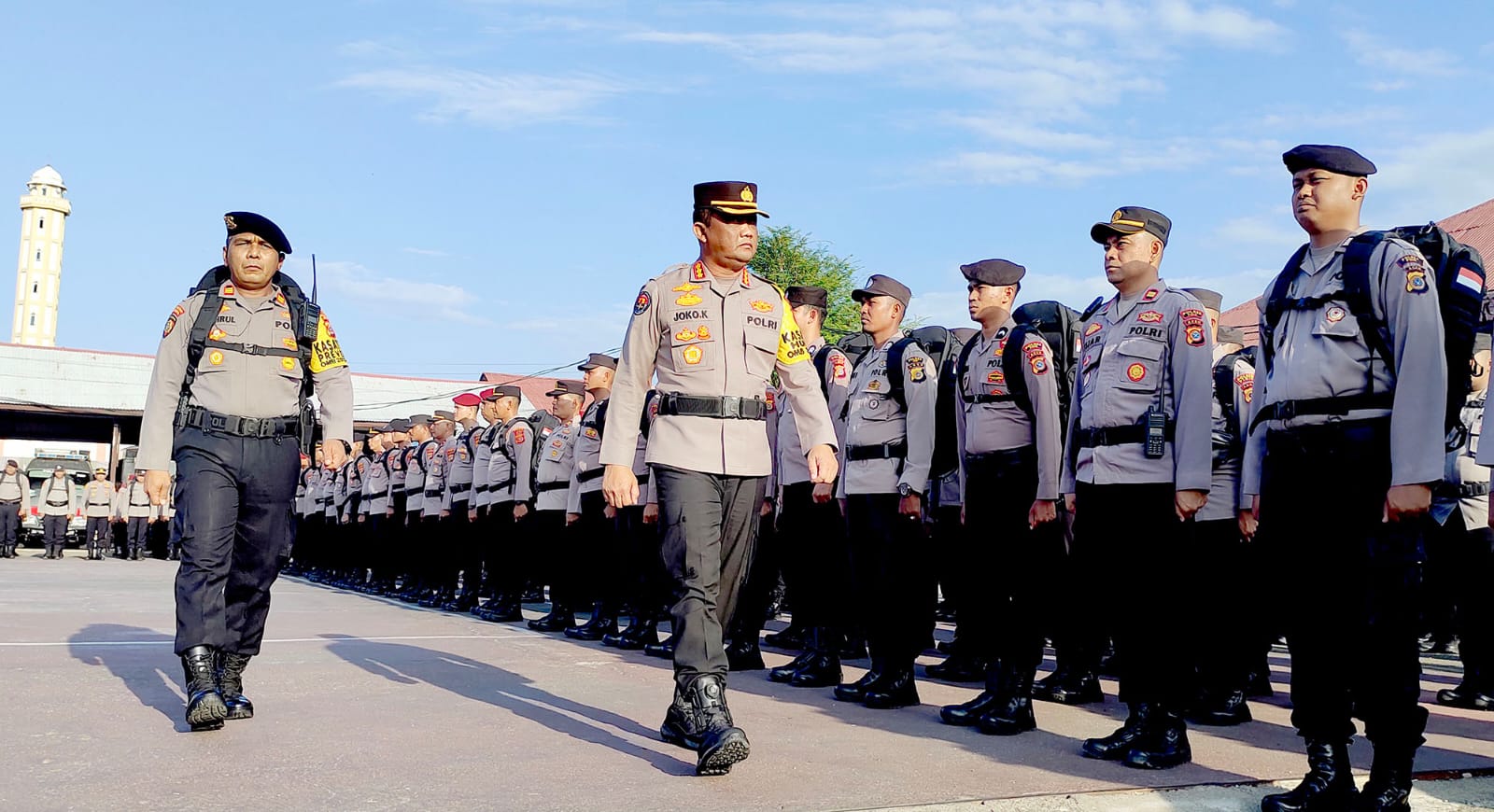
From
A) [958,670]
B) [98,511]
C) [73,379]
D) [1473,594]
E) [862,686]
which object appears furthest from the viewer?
[73,379]

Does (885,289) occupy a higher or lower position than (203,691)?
higher

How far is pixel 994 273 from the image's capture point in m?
6.28

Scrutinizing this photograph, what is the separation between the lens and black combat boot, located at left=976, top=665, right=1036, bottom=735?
5.11 meters

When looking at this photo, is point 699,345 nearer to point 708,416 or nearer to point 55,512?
point 708,416

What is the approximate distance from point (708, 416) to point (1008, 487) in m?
1.72

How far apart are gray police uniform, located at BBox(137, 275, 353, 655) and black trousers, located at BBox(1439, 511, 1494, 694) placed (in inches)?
226

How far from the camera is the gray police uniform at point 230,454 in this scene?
5.17 metres

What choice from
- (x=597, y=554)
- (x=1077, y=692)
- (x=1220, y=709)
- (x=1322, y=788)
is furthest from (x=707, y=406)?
(x=597, y=554)

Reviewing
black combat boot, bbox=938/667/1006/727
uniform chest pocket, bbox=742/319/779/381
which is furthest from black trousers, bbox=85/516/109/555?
uniform chest pocket, bbox=742/319/779/381

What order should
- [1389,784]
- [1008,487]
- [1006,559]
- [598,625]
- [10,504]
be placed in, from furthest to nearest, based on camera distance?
1. [10,504]
2. [598,625]
3. [1008,487]
4. [1006,559]
5. [1389,784]

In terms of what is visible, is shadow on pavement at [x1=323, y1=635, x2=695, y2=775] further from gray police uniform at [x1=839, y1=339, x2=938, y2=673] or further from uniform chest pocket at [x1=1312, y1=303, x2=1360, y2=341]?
uniform chest pocket at [x1=1312, y1=303, x2=1360, y2=341]

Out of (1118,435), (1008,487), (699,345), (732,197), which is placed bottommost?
(1008,487)

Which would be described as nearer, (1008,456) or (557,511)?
(1008,456)

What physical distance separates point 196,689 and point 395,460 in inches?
457
